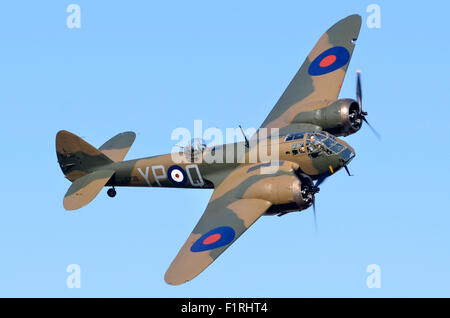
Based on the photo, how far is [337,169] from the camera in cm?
3569

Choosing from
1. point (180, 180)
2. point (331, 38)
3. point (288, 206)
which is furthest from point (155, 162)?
point (331, 38)

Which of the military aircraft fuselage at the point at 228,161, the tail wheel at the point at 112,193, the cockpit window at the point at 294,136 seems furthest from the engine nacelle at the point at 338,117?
the tail wheel at the point at 112,193

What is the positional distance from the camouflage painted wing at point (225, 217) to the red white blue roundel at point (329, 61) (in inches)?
293

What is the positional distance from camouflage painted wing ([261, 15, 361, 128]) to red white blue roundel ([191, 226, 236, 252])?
7164 millimetres

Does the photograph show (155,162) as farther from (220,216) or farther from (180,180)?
(220,216)

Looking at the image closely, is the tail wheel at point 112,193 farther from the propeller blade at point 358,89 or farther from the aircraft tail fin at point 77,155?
the propeller blade at point 358,89

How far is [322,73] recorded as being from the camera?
135ft

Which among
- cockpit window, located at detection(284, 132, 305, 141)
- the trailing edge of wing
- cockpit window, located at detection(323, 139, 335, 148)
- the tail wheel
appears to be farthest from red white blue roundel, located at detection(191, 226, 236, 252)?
the tail wheel

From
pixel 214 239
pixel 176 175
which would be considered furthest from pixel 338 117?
pixel 214 239

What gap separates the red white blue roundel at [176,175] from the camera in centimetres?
3803

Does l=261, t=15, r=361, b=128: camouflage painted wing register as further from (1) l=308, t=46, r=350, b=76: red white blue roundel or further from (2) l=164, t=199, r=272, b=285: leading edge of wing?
(2) l=164, t=199, r=272, b=285: leading edge of wing

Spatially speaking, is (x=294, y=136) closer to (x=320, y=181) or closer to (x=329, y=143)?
(x=329, y=143)

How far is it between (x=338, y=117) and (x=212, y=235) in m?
8.19

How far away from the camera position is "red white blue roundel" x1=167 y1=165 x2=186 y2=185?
125ft
